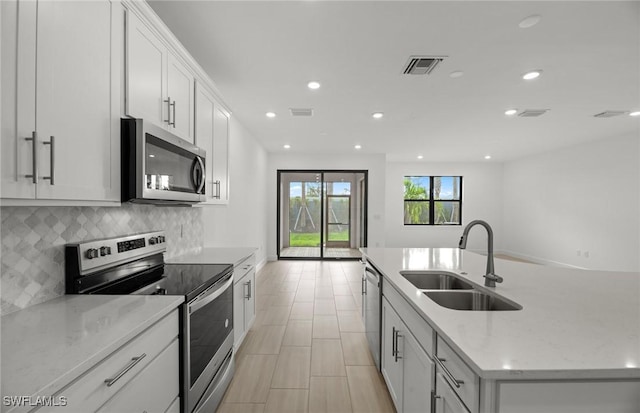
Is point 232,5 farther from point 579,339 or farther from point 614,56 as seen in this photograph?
point 614,56

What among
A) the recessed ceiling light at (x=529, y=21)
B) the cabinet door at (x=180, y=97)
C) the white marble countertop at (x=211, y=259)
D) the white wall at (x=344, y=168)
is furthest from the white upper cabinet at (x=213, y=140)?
the white wall at (x=344, y=168)

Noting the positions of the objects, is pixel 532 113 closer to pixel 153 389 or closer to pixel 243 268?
pixel 243 268

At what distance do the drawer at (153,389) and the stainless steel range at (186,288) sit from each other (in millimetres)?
68

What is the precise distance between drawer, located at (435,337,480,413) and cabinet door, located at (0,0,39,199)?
1.52m

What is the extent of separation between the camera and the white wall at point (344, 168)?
7.46 m

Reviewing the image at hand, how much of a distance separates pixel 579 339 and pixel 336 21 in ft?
7.35

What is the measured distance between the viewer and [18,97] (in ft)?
3.07

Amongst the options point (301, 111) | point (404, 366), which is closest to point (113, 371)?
point (404, 366)

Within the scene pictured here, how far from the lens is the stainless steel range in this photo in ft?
4.91

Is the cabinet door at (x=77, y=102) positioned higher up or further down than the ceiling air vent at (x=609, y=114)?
further down

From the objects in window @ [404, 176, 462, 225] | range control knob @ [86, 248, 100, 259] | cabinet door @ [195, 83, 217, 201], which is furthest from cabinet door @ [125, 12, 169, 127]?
window @ [404, 176, 462, 225]

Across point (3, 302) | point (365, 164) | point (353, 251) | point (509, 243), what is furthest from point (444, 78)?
point (509, 243)

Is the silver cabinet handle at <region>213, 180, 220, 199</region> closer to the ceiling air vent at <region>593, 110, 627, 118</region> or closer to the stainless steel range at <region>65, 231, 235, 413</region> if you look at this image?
the stainless steel range at <region>65, 231, 235, 413</region>

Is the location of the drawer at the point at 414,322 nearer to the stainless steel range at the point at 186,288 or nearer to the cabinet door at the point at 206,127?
the stainless steel range at the point at 186,288
